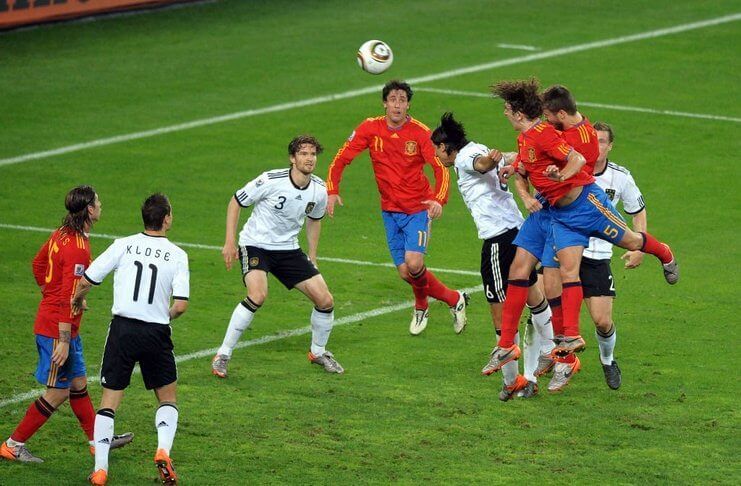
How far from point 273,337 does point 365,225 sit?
5454mm

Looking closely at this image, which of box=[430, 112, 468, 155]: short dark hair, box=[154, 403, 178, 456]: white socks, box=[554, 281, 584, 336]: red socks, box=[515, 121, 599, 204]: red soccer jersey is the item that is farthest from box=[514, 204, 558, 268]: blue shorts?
box=[154, 403, 178, 456]: white socks

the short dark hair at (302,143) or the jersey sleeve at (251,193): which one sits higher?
the short dark hair at (302,143)

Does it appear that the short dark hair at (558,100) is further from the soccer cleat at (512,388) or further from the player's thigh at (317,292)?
the player's thigh at (317,292)

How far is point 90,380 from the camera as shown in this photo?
44.2ft

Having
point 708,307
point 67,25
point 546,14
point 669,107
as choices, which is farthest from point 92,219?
point 546,14

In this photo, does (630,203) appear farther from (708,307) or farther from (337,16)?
(337,16)

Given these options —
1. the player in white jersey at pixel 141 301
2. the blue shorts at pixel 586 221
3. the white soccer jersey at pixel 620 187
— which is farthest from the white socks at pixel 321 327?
the player in white jersey at pixel 141 301

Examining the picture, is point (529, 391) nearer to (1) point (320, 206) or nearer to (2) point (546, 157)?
(2) point (546, 157)

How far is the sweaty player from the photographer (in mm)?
12531

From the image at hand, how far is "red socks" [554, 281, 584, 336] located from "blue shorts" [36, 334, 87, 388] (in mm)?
4147

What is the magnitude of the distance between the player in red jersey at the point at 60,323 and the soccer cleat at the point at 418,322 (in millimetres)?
4836

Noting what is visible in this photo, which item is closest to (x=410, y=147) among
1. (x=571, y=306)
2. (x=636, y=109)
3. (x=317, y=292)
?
(x=317, y=292)

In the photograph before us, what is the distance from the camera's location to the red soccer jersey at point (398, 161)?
51.5 feet

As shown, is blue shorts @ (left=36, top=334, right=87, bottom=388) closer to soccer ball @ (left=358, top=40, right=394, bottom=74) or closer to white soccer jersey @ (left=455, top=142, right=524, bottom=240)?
white soccer jersey @ (left=455, top=142, right=524, bottom=240)
